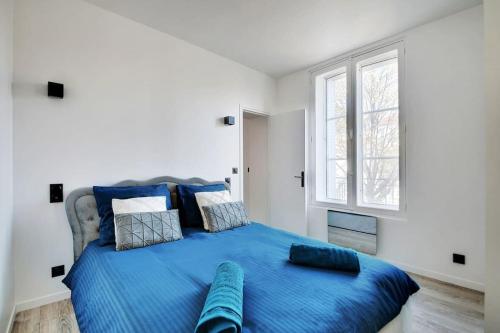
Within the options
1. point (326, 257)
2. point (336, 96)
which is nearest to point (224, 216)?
point (326, 257)

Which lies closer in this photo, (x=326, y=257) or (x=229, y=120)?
(x=326, y=257)

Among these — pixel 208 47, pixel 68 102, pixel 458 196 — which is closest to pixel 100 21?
pixel 68 102

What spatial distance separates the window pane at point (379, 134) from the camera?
2.95 meters

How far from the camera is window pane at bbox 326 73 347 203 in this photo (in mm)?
3455

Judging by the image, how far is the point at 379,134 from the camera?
10.0 feet

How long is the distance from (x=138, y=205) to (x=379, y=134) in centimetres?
283

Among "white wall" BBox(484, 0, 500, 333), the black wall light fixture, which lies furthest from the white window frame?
the black wall light fixture

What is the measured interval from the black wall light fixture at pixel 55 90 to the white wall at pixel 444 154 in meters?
3.48

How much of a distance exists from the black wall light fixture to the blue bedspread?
1.37 meters

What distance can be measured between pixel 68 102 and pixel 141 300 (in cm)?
198

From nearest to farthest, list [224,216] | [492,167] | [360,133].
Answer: [492,167] → [224,216] → [360,133]

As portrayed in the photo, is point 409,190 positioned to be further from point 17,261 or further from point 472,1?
point 17,261

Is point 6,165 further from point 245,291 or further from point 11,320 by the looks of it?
point 245,291

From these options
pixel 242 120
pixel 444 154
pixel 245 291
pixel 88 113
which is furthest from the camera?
pixel 242 120
